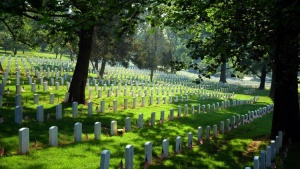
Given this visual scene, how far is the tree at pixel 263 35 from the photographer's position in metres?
6.73

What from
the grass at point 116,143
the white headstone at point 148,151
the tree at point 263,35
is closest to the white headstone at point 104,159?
the grass at point 116,143

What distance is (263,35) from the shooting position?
715 cm

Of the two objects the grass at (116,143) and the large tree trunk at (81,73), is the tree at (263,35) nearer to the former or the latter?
the grass at (116,143)

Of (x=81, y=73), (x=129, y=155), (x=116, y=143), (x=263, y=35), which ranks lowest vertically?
(x=116, y=143)

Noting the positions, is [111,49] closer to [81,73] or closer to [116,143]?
[81,73]

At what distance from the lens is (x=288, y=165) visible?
7.89 meters

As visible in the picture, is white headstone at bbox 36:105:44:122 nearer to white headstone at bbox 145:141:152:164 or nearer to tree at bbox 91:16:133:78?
white headstone at bbox 145:141:152:164

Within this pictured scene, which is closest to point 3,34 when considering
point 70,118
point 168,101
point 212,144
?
point 168,101

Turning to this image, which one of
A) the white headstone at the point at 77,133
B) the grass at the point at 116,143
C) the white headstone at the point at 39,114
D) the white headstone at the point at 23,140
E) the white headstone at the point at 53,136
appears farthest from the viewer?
the white headstone at the point at 39,114

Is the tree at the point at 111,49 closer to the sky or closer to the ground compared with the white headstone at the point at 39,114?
closer to the sky

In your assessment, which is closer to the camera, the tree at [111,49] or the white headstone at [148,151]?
the white headstone at [148,151]

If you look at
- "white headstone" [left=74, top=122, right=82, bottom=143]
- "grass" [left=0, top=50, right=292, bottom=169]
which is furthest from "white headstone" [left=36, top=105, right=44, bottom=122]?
"white headstone" [left=74, top=122, right=82, bottom=143]

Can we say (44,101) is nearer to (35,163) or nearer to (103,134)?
(103,134)

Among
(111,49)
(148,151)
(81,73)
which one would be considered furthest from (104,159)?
(111,49)
